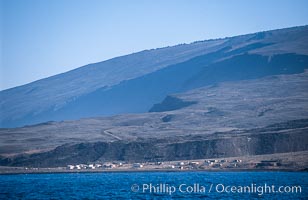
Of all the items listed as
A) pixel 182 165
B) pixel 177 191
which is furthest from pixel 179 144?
pixel 177 191

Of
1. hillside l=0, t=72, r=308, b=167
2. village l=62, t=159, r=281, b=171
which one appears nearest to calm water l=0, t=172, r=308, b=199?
village l=62, t=159, r=281, b=171

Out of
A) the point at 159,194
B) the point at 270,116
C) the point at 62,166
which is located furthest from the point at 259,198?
the point at 270,116

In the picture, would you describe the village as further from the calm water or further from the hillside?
the calm water

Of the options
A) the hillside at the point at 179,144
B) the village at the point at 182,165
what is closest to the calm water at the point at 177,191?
the village at the point at 182,165

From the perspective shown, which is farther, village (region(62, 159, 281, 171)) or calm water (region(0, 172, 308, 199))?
village (region(62, 159, 281, 171))

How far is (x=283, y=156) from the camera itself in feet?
Result: 426

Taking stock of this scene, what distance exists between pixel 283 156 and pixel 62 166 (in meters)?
50.8

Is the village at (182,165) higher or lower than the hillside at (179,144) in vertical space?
lower

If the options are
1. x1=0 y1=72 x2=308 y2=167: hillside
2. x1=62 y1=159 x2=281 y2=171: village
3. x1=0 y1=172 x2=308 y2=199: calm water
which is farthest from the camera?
x1=0 y1=72 x2=308 y2=167: hillside

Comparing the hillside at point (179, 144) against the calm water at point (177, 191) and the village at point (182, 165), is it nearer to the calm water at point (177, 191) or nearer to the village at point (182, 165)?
the village at point (182, 165)

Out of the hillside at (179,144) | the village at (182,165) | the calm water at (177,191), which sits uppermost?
the hillside at (179,144)

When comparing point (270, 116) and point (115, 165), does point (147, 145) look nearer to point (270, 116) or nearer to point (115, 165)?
point (115, 165)

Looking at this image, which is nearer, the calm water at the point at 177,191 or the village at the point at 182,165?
the calm water at the point at 177,191

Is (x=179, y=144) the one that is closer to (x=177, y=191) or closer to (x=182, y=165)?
(x=182, y=165)
